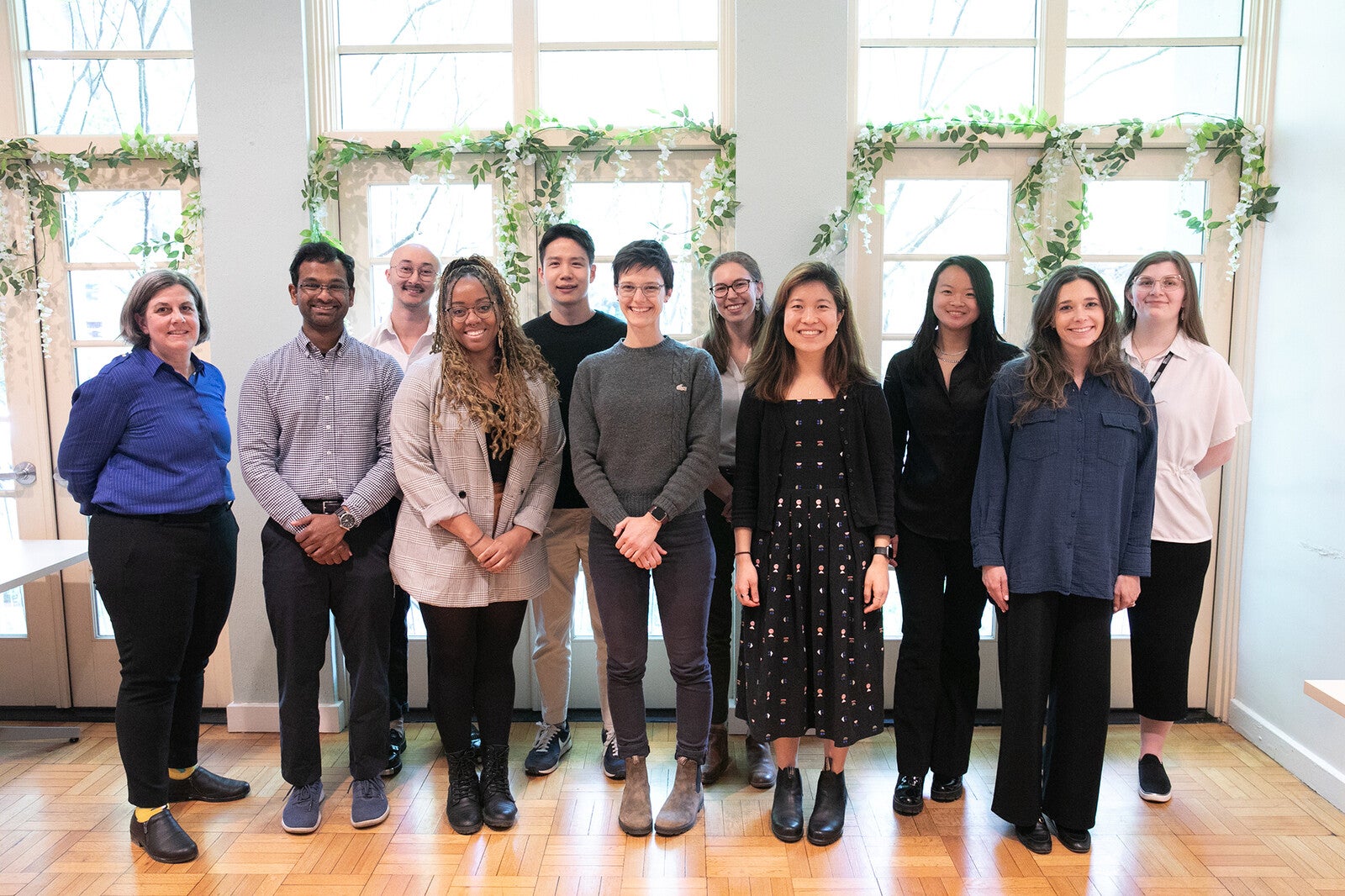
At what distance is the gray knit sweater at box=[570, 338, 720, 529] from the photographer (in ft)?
7.75

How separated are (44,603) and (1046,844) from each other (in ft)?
11.9

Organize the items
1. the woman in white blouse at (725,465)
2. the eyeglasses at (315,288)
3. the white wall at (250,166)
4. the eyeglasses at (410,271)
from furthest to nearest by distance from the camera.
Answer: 1. the white wall at (250,166)
2. the eyeglasses at (410,271)
3. the woman in white blouse at (725,465)
4. the eyeglasses at (315,288)

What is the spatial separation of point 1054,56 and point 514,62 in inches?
78.6

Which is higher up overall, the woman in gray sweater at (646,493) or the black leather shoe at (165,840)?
the woman in gray sweater at (646,493)

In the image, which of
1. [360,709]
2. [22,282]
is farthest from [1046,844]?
[22,282]

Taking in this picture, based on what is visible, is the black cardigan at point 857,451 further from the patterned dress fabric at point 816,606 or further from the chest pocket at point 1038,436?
the chest pocket at point 1038,436

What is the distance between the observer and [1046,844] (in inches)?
93.7

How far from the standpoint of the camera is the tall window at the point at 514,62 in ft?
10.7

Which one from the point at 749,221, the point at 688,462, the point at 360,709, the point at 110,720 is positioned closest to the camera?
the point at 688,462

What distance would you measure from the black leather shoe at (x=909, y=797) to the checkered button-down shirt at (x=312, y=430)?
1.74 metres

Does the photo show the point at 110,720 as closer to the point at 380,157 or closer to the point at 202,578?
the point at 202,578

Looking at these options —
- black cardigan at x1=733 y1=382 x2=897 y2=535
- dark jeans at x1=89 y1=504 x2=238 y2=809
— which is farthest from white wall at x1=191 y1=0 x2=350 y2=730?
black cardigan at x1=733 y1=382 x2=897 y2=535

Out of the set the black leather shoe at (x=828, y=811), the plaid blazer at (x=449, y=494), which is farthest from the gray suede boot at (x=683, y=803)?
the plaid blazer at (x=449, y=494)

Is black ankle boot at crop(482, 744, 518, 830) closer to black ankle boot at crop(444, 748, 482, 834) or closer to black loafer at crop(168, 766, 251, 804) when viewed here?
black ankle boot at crop(444, 748, 482, 834)
